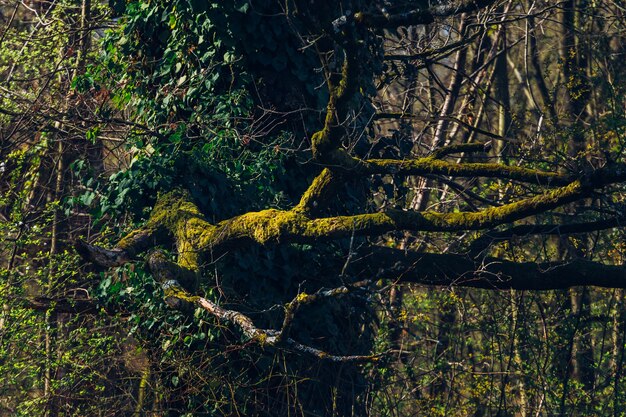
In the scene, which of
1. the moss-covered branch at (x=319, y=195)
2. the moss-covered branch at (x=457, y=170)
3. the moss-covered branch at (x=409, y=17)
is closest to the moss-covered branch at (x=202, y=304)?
the moss-covered branch at (x=319, y=195)

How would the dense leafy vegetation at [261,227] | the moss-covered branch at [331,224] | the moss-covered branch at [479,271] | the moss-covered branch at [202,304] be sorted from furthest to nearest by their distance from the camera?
the moss-covered branch at [479,271]
the dense leafy vegetation at [261,227]
the moss-covered branch at [331,224]
the moss-covered branch at [202,304]

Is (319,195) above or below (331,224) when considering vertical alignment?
above

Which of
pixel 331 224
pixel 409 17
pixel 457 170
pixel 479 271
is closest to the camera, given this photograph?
pixel 409 17

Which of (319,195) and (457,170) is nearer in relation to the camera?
(319,195)

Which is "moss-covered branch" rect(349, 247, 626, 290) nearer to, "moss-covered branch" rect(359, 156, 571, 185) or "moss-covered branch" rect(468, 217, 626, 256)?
"moss-covered branch" rect(468, 217, 626, 256)

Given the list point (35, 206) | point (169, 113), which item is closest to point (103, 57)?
point (169, 113)

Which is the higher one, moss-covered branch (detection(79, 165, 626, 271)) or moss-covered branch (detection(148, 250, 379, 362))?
moss-covered branch (detection(79, 165, 626, 271))

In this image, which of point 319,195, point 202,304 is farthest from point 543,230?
point 202,304

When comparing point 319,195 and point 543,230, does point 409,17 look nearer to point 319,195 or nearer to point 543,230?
point 319,195

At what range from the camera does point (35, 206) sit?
1176 centimetres

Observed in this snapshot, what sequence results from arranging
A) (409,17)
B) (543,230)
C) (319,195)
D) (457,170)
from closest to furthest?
1. (409,17)
2. (319,195)
3. (457,170)
4. (543,230)

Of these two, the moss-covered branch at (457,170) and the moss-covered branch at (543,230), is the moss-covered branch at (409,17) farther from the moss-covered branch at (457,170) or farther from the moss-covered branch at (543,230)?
the moss-covered branch at (543,230)

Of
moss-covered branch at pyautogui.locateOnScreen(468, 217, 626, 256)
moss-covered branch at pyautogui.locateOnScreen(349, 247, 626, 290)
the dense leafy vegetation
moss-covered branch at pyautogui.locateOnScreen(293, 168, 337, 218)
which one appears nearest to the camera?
the dense leafy vegetation

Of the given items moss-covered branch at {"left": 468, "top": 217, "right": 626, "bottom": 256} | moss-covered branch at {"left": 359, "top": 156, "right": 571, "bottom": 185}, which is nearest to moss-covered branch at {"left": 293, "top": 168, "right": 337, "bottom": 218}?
moss-covered branch at {"left": 359, "top": 156, "right": 571, "bottom": 185}
